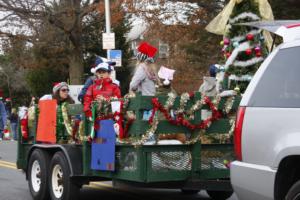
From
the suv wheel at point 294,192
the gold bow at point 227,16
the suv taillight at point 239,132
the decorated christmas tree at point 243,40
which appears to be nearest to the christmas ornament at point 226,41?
the decorated christmas tree at point 243,40

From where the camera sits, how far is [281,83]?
5.25 meters

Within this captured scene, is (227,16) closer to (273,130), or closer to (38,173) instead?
(38,173)

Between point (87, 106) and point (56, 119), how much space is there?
Result: 3.37 ft

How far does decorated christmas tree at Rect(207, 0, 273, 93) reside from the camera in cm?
965

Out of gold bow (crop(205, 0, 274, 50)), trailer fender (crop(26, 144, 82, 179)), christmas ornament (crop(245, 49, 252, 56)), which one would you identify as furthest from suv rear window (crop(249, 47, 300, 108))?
gold bow (crop(205, 0, 274, 50))

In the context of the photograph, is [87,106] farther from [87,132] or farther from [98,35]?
[98,35]

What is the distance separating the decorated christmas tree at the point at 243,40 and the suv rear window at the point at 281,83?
4.09 metres

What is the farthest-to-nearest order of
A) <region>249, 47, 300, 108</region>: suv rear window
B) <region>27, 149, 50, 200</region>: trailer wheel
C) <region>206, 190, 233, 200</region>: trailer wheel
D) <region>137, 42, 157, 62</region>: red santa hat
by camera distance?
1. <region>206, 190, 233, 200</region>: trailer wheel
2. <region>27, 149, 50, 200</region>: trailer wheel
3. <region>137, 42, 157, 62</region>: red santa hat
4. <region>249, 47, 300, 108</region>: suv rear window

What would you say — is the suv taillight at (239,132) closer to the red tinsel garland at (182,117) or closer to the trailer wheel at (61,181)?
the red tinsel garland at (182,117)

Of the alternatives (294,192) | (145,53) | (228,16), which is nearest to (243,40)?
(228,16)

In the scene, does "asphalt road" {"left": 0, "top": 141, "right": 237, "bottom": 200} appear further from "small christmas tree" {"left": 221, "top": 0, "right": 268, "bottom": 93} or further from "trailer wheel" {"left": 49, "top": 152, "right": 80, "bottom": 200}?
"small christmas tree" {"left": 221, "top": 0, "right": 268, "bottom": 93}

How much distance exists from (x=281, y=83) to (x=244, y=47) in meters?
4.49

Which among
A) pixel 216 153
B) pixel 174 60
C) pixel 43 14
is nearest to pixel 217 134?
pixel 216 153

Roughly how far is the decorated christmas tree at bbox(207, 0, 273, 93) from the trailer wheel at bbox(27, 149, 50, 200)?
3160 millimetres
